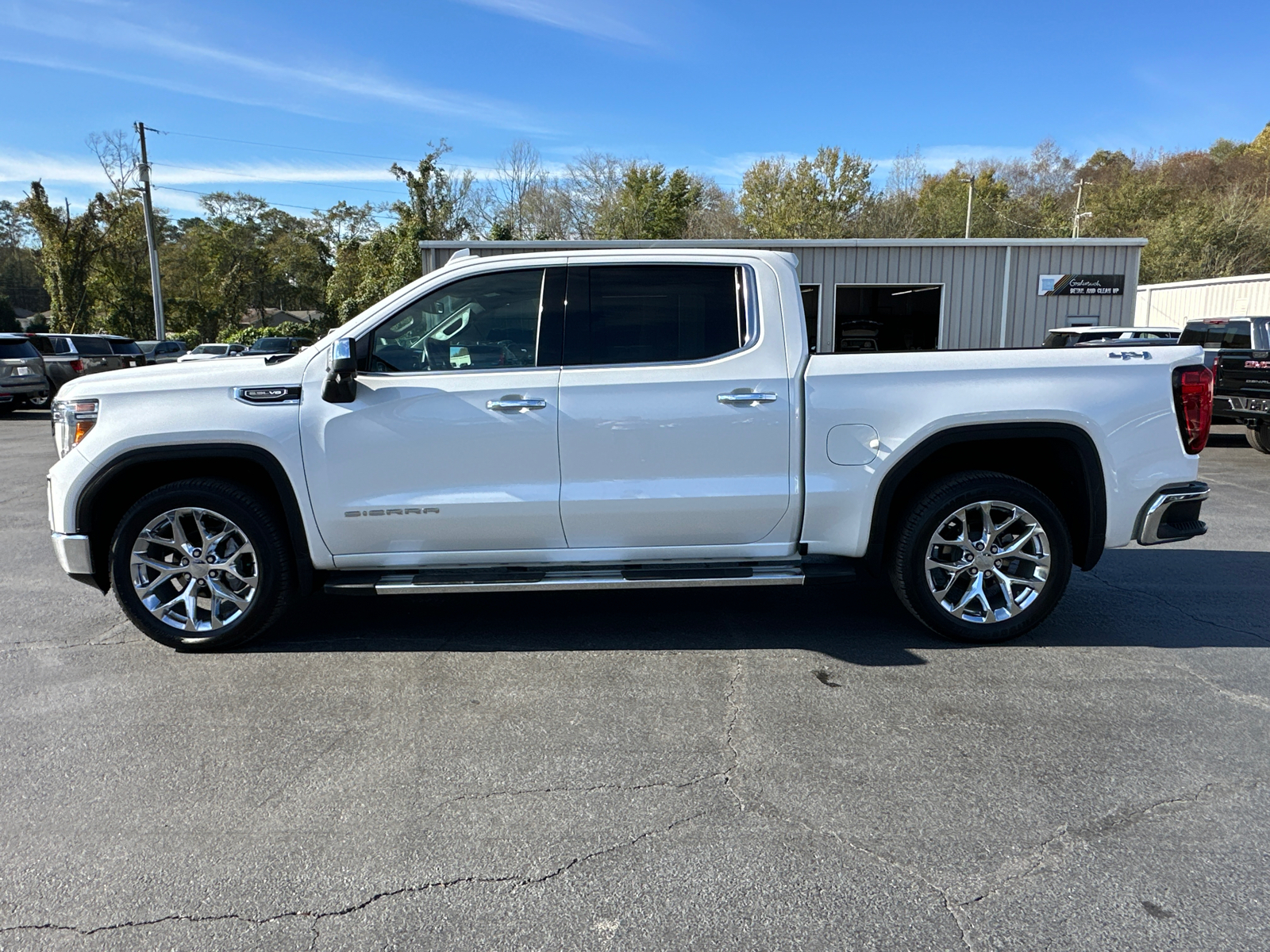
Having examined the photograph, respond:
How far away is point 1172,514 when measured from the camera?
442cm

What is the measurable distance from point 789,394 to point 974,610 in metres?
1.55

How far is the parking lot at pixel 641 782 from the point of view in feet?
8.09

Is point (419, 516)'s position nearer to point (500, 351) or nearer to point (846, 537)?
point (500, 351)

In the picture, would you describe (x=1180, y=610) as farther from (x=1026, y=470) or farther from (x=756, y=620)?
(x=756, y=620)

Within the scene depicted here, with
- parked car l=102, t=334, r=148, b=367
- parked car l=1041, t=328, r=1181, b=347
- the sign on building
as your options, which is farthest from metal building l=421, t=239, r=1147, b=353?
parked car l=102, t=334, r=148, b=367

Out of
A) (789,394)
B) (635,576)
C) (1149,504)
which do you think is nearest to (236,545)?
(635,576)

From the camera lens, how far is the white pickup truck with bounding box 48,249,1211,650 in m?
4.27

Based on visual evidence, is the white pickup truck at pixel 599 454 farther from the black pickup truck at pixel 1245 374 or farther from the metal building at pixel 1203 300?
the metal building at pixel 1203 300

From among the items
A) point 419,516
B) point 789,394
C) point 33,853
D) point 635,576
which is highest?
point 789,394

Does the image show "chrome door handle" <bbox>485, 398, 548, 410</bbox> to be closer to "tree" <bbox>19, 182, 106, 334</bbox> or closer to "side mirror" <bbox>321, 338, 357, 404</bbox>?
"side mirror" <bbox>321, 338, 357, 404</bbox>

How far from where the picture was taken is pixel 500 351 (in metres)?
4.41

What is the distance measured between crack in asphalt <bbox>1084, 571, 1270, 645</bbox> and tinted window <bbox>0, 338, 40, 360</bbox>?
20.6 metres

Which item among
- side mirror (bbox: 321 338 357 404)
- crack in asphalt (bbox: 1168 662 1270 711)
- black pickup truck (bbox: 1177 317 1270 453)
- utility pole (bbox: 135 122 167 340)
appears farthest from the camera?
utility pole (bbox: 135 122 167 340)

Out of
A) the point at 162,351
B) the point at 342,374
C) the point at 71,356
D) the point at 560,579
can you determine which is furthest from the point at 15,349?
the point at 560,579
